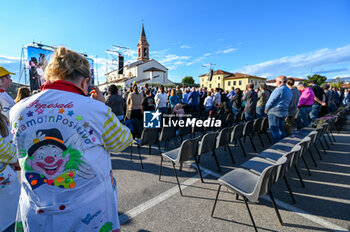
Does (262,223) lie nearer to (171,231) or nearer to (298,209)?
(298,209)

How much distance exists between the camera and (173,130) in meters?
4.65

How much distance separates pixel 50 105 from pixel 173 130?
3.86 m

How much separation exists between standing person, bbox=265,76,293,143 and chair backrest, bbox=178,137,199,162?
266 cm

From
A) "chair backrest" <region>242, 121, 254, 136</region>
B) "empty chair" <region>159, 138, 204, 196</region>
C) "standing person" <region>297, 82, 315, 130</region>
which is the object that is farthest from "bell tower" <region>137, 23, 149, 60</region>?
"empty chair" <region>159, 138, 204, 196</region>

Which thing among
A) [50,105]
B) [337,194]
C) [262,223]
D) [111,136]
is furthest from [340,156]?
[50,105]

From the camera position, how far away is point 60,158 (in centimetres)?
87

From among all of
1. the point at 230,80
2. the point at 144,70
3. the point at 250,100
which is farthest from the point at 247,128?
the point at 230,80

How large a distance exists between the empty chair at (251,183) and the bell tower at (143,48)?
59279 mm

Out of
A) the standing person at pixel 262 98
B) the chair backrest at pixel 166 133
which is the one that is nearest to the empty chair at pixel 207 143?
the chair backrest at pixel 166 133

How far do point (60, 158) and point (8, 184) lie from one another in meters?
1.11

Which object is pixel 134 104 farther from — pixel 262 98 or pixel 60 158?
pixel 60 158

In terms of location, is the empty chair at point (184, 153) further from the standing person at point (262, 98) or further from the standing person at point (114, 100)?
the standing person at point (262, 98)

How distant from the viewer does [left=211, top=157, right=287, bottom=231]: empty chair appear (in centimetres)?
188

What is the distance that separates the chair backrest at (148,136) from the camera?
3.76 meters
